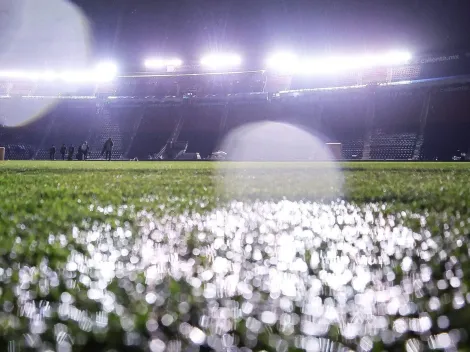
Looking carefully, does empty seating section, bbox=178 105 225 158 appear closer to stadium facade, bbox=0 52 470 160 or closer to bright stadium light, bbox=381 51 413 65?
stadium facade, bbox=0 52 470 160

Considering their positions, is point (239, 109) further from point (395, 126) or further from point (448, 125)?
point (448, 125)

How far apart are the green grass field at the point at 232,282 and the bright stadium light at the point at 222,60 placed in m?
38.7

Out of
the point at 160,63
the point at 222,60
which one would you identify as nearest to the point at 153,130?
the point at 160,63

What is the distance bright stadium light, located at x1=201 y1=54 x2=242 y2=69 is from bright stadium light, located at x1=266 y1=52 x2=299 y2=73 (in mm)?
2481

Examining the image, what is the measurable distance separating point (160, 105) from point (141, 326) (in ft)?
130

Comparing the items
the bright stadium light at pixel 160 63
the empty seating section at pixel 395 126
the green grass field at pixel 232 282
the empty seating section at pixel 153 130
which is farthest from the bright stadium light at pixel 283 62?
the green grass field at pixel 232 282

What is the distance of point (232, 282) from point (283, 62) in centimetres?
3973

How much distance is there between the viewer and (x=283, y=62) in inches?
1567

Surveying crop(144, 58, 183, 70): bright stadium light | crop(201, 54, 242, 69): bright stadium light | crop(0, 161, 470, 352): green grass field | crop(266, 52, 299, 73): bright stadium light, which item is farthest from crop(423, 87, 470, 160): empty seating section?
crop(0, 161, 470, 352): green grass field

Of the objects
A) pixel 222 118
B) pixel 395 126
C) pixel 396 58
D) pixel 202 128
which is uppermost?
pixel 396 58

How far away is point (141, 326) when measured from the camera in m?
0.90

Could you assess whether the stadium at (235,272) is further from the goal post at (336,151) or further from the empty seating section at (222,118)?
the empty seating section at (222,118)

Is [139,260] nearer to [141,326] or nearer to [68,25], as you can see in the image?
[141,326]

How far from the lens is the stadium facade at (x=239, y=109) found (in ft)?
102
